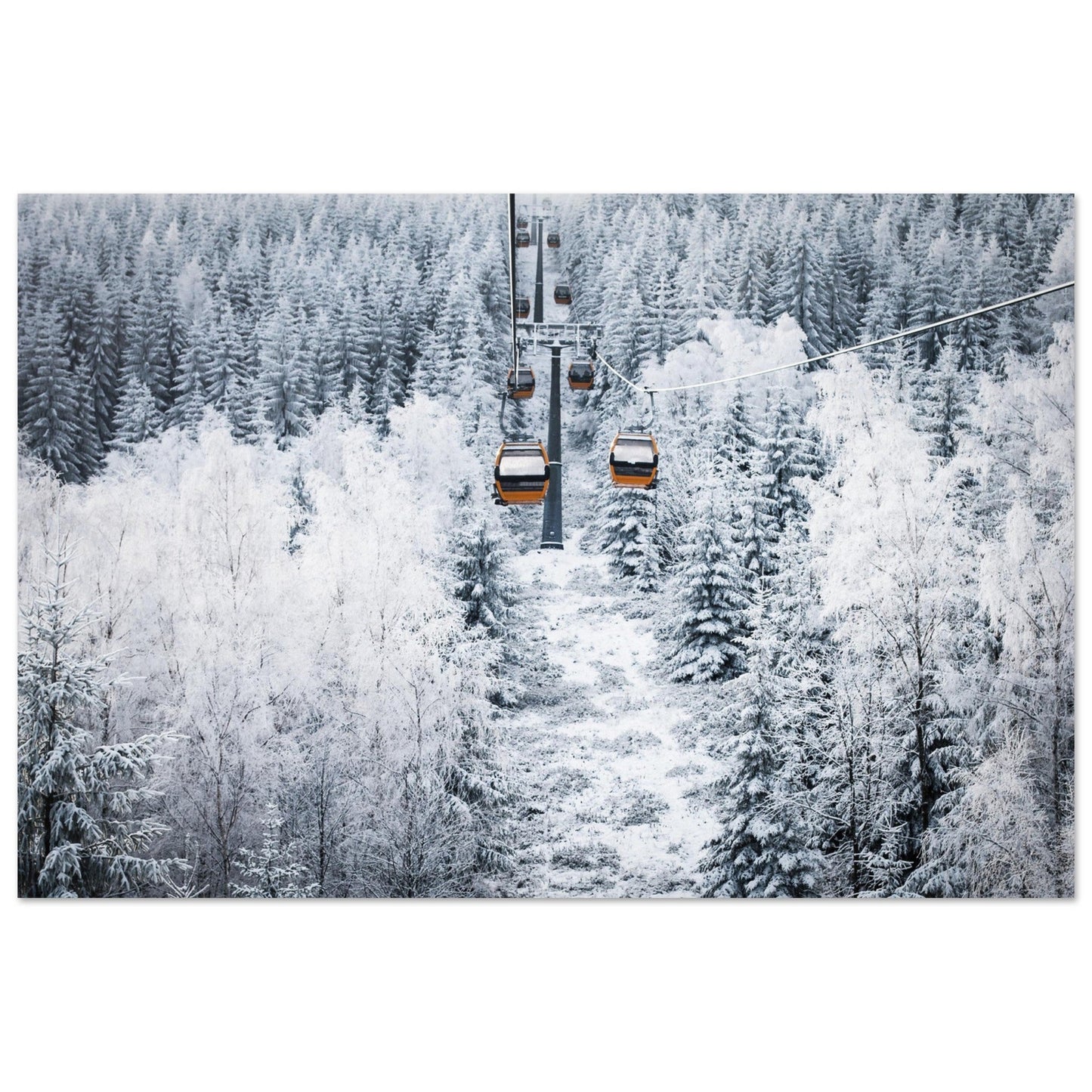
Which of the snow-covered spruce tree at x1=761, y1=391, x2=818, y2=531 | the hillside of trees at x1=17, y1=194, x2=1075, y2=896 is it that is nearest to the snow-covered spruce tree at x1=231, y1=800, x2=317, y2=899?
the hillside of trees at x1=17, y1=194, x2=1075, y2=896

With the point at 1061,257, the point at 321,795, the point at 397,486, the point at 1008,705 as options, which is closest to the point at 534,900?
the point at 321,795

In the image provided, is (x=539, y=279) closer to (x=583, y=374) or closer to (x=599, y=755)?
(x=583, y=374)

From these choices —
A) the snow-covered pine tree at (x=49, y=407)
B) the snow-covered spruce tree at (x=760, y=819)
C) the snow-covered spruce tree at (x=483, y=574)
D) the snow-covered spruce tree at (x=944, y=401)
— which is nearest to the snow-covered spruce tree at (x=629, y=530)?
the snow-covered spruce tree at (x=483, y=574)

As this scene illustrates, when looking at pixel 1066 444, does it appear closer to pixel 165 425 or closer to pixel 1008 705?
pixel 1008 705

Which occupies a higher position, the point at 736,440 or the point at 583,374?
the point at 583,374

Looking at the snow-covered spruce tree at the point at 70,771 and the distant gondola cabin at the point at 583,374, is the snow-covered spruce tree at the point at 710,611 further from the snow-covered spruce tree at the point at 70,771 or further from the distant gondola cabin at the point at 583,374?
the snow-covered spruce tree at the point at 70,771

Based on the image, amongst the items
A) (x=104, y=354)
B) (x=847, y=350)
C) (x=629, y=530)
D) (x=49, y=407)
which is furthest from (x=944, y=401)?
(x=49, y=407)
